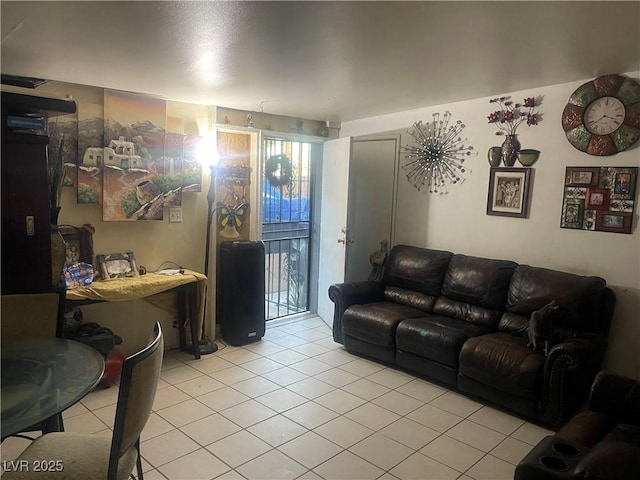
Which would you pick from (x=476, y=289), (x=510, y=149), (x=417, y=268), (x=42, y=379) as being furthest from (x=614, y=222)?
(x=42, y=379)

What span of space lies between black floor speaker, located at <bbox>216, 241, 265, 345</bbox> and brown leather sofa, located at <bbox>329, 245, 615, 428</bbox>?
77 cm

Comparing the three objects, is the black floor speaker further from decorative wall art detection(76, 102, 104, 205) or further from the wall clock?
the wall clock

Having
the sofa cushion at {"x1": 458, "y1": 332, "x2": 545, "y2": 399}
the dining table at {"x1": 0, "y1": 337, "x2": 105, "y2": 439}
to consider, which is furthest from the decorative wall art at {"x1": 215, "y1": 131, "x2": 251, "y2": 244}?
the sofa cushion at {"x1": 458, "y1": 332, "x2": 545, "y2": 399}

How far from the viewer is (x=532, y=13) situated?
194 cm

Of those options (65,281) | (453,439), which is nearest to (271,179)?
(65,281)

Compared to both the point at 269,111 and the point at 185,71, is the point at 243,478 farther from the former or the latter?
the point at 269,111

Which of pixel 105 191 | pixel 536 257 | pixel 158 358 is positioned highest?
pixel 105 191

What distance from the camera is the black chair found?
1.51 metres

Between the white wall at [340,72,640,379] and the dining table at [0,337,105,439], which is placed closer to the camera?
the dining table at [0,337,105,439]

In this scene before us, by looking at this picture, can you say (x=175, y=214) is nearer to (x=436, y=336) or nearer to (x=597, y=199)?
(x=436, y=336)

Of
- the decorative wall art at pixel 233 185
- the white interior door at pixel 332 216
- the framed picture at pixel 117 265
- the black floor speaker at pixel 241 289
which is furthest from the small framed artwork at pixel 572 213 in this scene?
the framed picture at pixel 117 265

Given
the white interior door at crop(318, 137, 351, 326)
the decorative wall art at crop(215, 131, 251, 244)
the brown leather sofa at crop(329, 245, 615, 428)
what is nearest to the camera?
the brown leather sofa at crop(329, 245, 615, 428)

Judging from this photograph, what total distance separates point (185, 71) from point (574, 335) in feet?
10.4

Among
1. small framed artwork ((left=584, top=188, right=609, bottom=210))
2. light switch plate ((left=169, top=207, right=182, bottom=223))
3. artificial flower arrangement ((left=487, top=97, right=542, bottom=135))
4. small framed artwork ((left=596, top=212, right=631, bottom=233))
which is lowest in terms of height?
light switch plate ((left=169, top=207, right=182, bottom=223))
